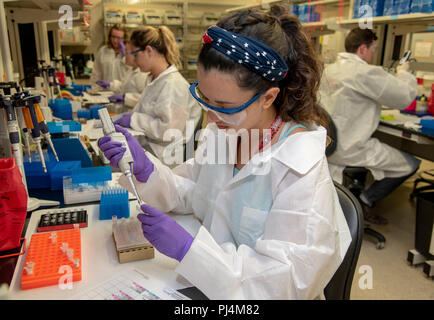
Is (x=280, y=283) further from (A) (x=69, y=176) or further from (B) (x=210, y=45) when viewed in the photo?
(A) (x=69, y=176)

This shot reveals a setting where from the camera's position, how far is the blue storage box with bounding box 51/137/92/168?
146 cm

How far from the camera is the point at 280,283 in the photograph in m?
0.77

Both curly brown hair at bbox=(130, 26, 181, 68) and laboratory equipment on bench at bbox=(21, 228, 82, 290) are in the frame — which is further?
curly brown hair at bbox=(130, 26, 181, 68)

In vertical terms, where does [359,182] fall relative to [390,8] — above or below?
below

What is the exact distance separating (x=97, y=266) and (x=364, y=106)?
2.21 m

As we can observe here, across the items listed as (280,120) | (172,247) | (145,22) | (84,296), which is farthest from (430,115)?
(145,22)

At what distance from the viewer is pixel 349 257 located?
37.4 inches

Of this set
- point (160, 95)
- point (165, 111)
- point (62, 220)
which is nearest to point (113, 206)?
point (62, 220)

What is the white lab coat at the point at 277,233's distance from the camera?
2.54 ft

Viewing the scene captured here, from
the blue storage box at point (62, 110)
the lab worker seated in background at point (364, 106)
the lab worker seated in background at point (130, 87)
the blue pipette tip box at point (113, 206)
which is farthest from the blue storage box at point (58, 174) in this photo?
the lab worker seated in background at point (130, 87)

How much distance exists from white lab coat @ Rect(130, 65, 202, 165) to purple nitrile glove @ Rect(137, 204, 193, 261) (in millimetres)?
1673

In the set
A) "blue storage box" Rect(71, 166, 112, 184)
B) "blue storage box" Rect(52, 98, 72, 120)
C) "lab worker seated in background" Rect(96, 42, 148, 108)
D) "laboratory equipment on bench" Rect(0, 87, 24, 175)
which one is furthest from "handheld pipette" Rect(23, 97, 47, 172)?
"lab worker seated in background" Rect(96, 42, 148, 108)

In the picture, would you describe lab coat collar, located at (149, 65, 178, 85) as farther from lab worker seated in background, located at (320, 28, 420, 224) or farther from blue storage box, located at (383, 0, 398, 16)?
blue storage box, located at (383, 0, 398, 16)

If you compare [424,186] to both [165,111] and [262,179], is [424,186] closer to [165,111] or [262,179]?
[165,111]
